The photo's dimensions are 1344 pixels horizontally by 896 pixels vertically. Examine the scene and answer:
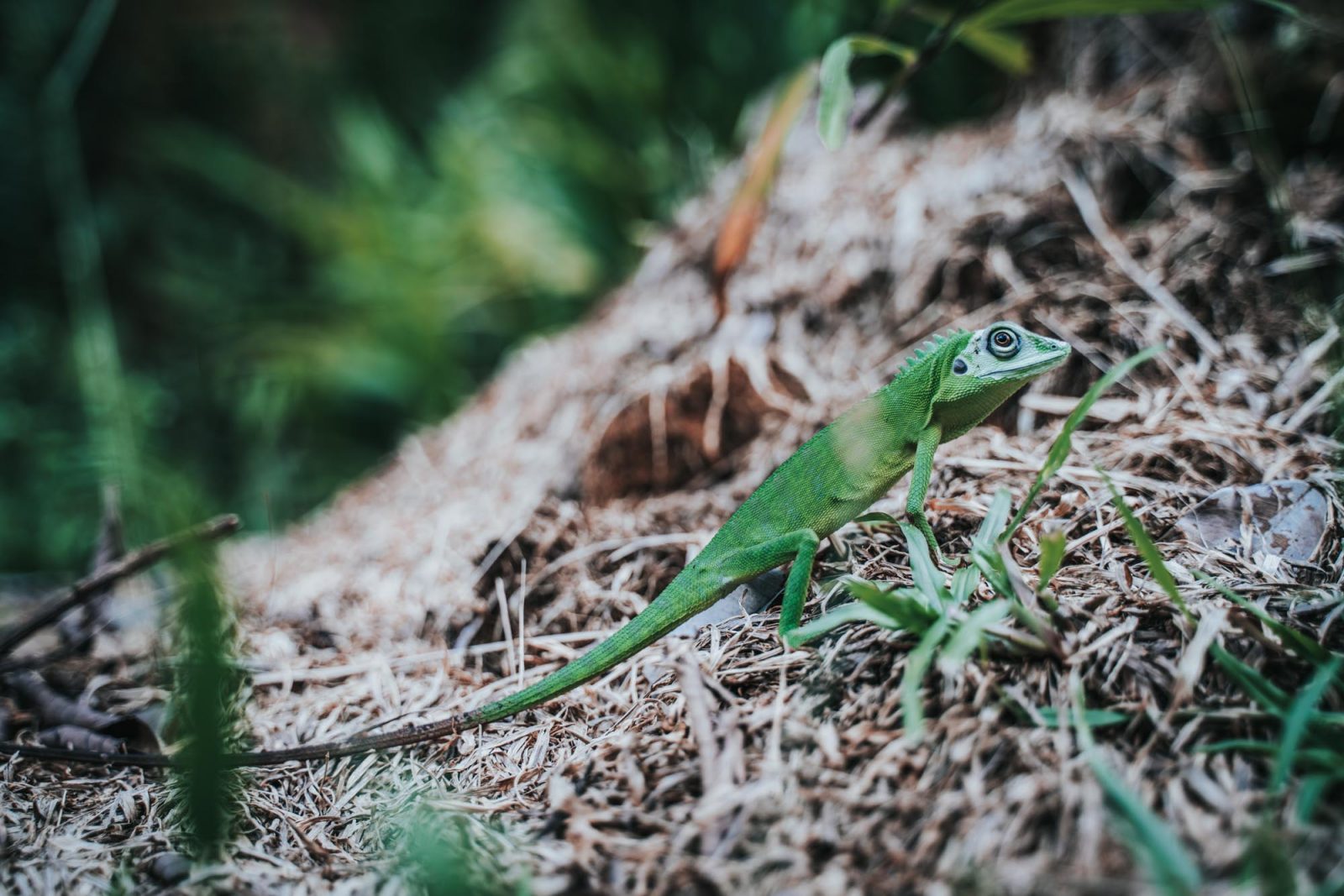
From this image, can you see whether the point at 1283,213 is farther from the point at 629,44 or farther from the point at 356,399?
the point at 356,399

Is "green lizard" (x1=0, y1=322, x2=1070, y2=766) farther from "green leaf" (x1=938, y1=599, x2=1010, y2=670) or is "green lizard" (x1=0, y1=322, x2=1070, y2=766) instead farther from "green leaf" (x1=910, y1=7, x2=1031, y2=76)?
"green leaf" (x1=910, y1=7, x2=1031, y2=76)

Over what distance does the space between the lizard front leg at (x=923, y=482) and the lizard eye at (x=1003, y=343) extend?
280 millimetres

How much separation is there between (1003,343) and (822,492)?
2.30 feet

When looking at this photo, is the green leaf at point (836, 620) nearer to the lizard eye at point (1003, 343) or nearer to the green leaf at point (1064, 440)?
the green leaf at point (1064, 440)

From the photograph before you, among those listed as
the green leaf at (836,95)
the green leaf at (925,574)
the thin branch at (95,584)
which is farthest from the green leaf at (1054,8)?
the thin branch at (95,584)

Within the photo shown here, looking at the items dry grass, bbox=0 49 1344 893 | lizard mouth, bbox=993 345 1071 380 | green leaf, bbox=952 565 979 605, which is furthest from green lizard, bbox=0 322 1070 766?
green leaf, bbox=952 565 979 605

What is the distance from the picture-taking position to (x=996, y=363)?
8.13ft

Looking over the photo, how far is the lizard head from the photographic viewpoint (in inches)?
96.3

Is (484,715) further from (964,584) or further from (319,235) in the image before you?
(319,235)

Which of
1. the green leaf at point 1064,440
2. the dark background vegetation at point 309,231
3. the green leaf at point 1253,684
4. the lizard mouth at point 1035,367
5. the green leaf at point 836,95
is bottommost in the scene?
the green leaf at point 1253,684

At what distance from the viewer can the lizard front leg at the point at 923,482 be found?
7.61ft

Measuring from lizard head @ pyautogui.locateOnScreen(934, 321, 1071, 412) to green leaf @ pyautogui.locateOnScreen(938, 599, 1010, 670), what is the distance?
883 mm

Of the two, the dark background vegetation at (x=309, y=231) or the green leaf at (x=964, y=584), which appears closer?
the green leaf at (x=964, y=584)

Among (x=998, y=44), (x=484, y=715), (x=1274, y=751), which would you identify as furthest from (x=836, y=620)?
(x=998, y=44)
